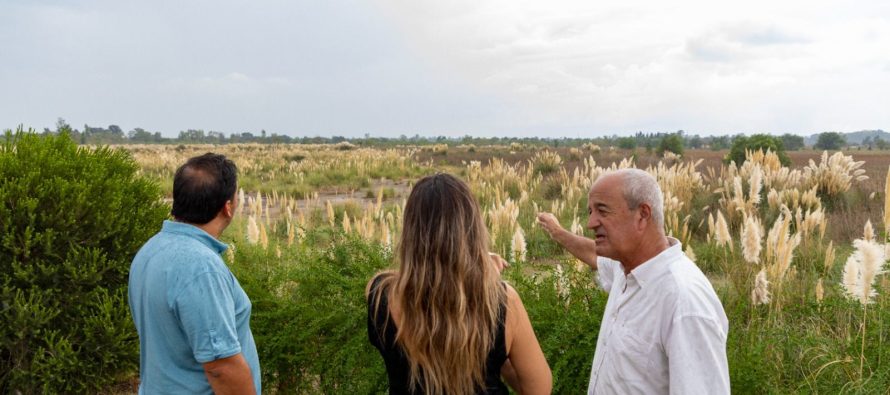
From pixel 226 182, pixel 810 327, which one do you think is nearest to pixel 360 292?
pixel 226 182

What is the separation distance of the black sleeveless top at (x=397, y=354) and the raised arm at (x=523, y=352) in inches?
1.2

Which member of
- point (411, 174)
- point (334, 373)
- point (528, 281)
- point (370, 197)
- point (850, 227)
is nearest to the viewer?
point (334, 373)

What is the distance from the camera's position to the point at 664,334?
2.01 m

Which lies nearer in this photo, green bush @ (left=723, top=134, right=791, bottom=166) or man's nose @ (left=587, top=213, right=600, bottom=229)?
man's nose @ (left=587, top=213, right=600, bottom=229)

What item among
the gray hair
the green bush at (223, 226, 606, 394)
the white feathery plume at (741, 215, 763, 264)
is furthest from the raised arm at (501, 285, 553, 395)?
the white feathery plume at (741, 215, 763, 264)

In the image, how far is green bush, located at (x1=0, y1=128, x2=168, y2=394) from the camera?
3975 millimetres

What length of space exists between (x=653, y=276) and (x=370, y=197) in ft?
61.8

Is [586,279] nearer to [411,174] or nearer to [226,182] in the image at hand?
[226,182]

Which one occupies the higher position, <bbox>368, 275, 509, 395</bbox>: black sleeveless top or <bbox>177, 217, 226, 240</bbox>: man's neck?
<bbox>177, 217, 226, 240</bbox>: man's neck

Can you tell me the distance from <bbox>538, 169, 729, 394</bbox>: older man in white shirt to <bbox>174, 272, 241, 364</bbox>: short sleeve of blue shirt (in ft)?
4.34

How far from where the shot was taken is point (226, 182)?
2.40 meters

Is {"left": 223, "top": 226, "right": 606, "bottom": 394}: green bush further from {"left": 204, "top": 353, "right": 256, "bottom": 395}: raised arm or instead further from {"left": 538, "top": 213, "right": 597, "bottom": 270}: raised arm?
{"left": 204, "top": 353, "right": 256, "bottom": 395}: raised arm

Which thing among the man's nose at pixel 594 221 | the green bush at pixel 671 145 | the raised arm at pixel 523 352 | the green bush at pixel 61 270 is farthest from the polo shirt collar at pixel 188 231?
the green bush at pixel 671 145

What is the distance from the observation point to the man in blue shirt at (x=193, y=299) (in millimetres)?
2203
